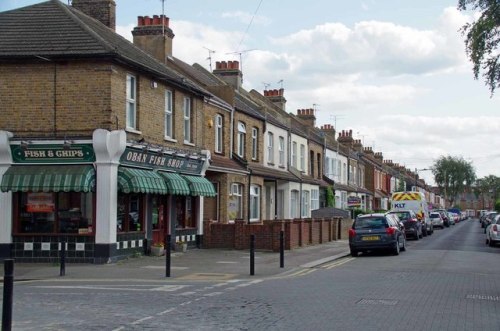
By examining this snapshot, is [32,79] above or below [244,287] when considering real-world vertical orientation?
above

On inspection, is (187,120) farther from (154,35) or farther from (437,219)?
(437,219)

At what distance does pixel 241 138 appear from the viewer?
104ft

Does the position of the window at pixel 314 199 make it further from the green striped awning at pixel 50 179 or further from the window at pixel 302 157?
the green striped awning at pixel 50 179

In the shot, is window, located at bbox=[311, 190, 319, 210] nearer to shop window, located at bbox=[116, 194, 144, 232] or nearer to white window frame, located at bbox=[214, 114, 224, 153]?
white window frame, located at bbox=[214, 114, 224, 153]

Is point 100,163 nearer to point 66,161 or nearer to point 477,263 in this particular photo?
point 66,161

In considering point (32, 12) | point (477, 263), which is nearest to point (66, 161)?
point (32, 12)

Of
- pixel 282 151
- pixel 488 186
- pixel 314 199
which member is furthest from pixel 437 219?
pixel 488 186

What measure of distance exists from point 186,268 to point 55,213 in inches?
183

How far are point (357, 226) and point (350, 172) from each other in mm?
33123

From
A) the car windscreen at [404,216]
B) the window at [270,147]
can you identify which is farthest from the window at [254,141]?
the car windscreen at [404,216]

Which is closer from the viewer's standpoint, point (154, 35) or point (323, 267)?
point (323, 267)

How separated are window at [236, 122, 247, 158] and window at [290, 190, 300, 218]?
781 cm

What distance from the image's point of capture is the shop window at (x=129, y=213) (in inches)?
822

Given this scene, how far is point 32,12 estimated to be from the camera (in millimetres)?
22734
